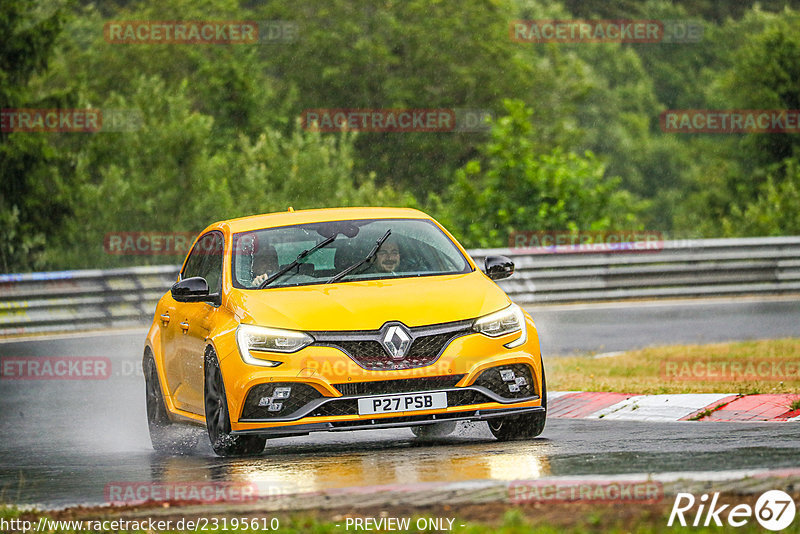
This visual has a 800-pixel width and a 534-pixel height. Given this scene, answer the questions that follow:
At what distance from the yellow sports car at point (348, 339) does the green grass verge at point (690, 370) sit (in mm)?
2890

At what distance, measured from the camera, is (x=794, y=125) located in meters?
55.0

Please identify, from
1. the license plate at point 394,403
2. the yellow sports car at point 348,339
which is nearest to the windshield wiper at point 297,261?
the yellow sports car at point 348,339

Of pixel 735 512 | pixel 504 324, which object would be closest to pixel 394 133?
pixel 504 324

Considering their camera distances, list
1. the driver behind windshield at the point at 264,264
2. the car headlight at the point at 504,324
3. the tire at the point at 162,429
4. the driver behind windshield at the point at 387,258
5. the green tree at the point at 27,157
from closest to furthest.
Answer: the car headlight at the point at 504,324
the driver behind windshield at the point at 264,264
the driver behind windshield at the point at 387,258
the tire at the point at 162,429
the green tree at the point at 27,157

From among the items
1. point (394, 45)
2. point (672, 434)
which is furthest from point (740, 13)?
point (672, 434)

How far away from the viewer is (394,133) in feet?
219

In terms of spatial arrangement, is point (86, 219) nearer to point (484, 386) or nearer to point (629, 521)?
point (484, 386)

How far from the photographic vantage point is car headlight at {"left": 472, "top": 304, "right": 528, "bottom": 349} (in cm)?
910

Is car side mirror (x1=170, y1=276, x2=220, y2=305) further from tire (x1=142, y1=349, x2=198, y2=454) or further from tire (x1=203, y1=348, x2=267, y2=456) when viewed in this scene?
tire (x1=142, y1=349, x2=198, y2=454)

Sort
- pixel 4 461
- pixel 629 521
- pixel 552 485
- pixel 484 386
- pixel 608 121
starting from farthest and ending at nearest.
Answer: pixel 608 121 → pixel 4 461 → pixel 484 386 → pixel 552 485 → pixel 629 521

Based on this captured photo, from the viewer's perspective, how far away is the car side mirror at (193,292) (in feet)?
32.1

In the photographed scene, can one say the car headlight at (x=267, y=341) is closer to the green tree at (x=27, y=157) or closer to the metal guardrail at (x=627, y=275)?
the metal guardrail at (x=627, y=275)

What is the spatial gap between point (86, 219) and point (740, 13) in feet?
201

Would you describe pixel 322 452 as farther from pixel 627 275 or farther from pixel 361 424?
pixel 627 275
